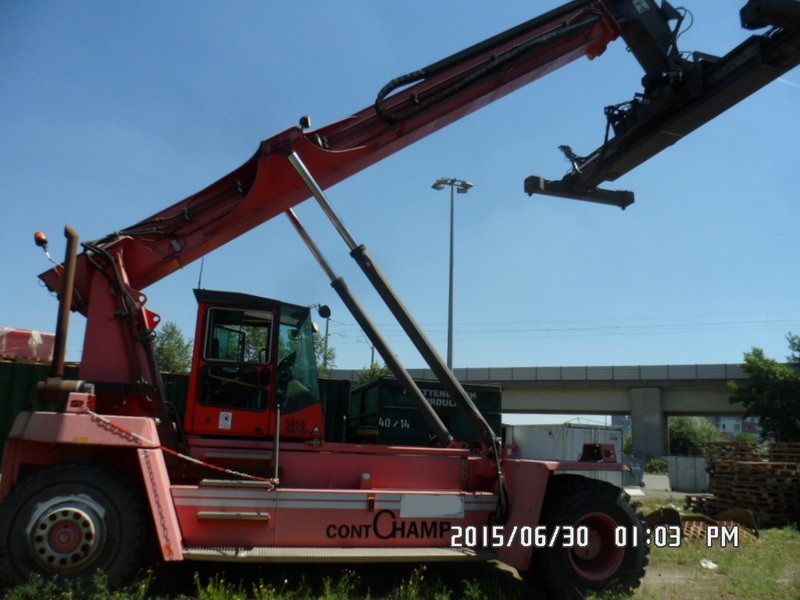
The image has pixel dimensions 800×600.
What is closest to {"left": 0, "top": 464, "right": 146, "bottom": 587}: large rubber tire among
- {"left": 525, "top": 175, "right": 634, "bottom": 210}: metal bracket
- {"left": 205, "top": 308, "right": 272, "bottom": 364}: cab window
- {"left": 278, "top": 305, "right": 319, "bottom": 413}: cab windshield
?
{"left": 205, "top": 308, "right": 272, "bottom": 364}: cab window

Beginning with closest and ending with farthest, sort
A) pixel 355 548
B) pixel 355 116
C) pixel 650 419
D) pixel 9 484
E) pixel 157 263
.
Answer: pixel 9 484, pixel 355 548, pixel 157 263, pixel 355 116, pixel 650 419

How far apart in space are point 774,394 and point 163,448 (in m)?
30.7

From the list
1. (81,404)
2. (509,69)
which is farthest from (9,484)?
(509,69)

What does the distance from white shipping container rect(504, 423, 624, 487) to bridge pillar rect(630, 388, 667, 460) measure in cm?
1023

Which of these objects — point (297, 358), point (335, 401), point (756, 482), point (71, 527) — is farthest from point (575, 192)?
point (756, 482)

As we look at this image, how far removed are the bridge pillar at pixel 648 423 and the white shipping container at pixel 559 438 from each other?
403 inches

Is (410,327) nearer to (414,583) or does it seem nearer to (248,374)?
(248,374)

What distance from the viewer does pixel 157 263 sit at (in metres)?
7.10

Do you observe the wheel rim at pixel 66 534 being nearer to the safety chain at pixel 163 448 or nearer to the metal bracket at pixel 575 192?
the safety chain at pixel 163 448

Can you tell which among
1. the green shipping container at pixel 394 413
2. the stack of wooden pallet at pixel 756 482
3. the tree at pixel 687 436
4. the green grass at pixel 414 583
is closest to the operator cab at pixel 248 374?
the green grass at pixel 414 583

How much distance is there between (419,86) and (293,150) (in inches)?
70.0

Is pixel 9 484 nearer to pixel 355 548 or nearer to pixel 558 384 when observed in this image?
pixel 355 548

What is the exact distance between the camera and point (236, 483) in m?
6.34

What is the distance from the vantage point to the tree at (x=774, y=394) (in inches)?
1151
